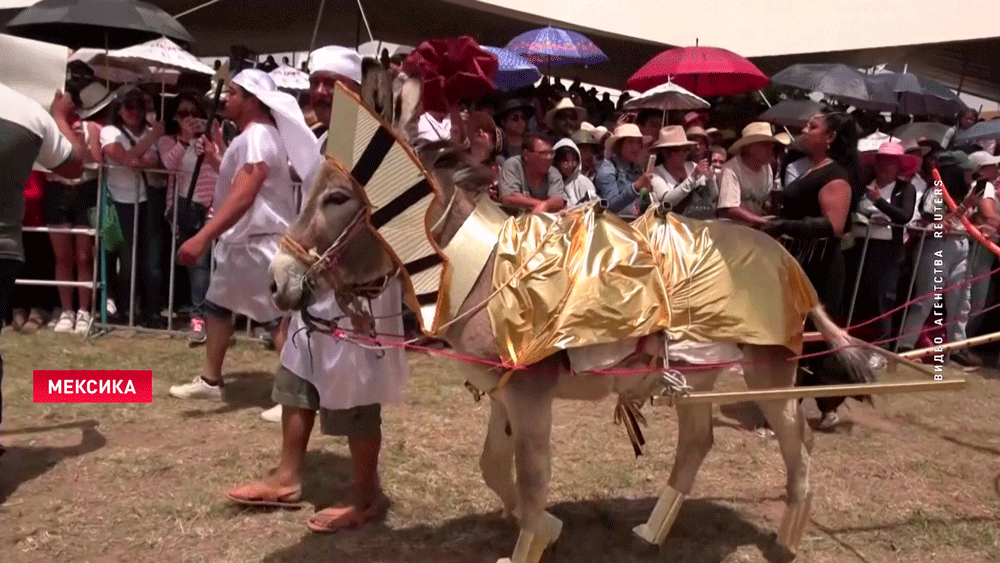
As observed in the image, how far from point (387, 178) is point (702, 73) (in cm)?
782

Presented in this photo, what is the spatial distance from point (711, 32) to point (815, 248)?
9688mm

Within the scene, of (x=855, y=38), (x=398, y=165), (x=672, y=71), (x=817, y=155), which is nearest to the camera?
(x=398, y=165)

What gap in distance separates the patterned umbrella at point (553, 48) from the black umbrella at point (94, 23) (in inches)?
172

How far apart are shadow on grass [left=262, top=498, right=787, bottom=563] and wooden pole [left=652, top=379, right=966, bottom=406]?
1056 mm

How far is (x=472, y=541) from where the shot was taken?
4160mm

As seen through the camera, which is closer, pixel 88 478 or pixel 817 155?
pixel 88 478

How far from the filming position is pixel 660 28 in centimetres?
1445

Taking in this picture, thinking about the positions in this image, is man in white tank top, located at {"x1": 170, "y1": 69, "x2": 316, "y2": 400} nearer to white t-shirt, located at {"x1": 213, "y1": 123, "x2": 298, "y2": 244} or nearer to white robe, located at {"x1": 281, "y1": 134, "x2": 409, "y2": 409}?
white t-shirt, located at {"x1": 213, "y1": 123, "x2": 298, "y2": 244}

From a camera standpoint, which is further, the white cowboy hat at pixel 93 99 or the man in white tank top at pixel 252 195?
the white cowboy hat at pixel 93 99

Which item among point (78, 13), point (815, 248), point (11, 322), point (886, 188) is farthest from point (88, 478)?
point (886, 188)

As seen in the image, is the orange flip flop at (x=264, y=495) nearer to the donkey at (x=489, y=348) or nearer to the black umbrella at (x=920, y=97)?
the donkey at (x=489, y=348)

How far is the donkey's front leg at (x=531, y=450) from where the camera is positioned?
3.38 metres

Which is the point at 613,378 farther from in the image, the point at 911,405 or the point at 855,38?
the point at 855,38

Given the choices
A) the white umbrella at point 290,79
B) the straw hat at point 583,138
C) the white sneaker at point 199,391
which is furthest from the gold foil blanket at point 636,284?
the white umbrella at point 290,79
